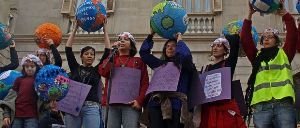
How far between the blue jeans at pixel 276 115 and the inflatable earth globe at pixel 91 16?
2.48 meters

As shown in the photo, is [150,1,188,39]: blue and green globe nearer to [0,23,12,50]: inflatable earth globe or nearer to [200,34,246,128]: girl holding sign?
[200,34,246,128]: girl holding sign

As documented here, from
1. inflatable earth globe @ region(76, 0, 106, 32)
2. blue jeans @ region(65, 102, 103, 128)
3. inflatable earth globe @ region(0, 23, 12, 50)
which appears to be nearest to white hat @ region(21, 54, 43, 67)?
inflatable earth globe @ region(76, 0, 106, 32)

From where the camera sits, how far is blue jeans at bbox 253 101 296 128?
19.6 ft

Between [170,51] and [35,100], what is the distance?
1985mm

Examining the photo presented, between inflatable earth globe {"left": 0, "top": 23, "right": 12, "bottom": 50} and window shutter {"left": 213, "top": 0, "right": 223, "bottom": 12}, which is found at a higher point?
window shutter {"left": 213, "top": 0, "right": 223, "bottom": 12}

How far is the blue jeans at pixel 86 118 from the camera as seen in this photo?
6.78m

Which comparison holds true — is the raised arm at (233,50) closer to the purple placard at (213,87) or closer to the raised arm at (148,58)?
the purple placard at (213,87)

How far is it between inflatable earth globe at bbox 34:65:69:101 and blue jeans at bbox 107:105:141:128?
0.74 m

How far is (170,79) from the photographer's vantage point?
243 inches

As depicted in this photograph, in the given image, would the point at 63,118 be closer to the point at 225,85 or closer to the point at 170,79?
the point at 170,79

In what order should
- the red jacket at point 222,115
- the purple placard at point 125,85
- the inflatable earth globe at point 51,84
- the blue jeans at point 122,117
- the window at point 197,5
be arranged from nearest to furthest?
the red jacket at point 222,115
the blue jeans at point 122,117
the purple placard at point 125,85
the inflatable earth globe at point 51,84
the window at point 197,5

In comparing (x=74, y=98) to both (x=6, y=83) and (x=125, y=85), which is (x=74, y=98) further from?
(x=6, y=83)

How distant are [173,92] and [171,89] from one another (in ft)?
0.15

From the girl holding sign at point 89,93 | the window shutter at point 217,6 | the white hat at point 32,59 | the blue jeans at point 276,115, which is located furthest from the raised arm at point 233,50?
the window shutter at point 217,6
